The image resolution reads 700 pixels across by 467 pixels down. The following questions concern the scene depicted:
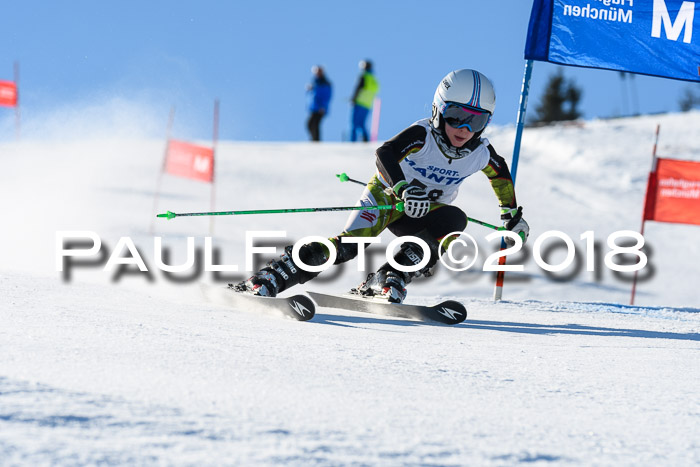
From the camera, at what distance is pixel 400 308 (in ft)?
14.4

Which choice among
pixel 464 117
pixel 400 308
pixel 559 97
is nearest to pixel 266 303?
pixel 400 308

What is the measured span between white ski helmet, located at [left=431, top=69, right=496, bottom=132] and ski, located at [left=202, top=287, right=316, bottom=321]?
1.36 meters

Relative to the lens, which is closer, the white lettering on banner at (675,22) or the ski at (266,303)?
the ski at (266,303)

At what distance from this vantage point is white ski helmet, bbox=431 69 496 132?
4391 mm

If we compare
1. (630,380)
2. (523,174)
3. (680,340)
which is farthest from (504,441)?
(523,174)

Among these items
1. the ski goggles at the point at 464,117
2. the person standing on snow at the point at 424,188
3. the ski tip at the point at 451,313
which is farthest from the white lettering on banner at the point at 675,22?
the ski tip at the point at 451,313

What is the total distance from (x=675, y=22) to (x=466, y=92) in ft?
9.24

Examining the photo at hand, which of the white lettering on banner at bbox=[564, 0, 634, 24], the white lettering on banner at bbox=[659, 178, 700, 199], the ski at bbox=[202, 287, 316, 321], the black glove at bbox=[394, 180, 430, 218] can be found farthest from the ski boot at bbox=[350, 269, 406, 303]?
→ the white lettering on banner at bbox=[659, 178, 700, 199]

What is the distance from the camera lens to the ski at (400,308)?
13.9ft

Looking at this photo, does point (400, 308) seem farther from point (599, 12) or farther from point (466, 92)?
point (599, 12)

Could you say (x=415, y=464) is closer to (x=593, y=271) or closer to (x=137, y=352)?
(x=137, y=352)

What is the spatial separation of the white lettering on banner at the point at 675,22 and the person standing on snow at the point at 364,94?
991 cm
